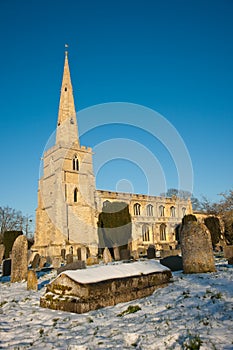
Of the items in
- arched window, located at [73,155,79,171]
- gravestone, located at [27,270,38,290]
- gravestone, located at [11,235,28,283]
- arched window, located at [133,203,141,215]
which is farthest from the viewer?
arched window, located at [133,203,141,215]

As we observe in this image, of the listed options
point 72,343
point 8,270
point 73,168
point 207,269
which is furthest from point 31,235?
point 72,343

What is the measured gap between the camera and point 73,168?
113 ft

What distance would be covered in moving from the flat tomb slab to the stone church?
21.4 metres

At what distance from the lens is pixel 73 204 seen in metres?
31.8

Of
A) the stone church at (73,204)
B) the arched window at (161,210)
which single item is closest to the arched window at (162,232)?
the stone church at (73,204)

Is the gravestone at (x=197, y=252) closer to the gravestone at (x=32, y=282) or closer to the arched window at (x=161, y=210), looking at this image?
the gravestone at (x=32, y=282)

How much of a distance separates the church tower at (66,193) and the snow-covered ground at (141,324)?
2417 centimetres

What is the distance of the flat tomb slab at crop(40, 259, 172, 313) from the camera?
198 inches

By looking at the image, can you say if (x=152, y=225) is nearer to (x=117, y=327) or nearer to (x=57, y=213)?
(x=57, y=213)

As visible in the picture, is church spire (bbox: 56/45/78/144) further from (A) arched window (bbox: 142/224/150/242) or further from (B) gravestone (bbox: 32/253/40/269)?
(B) gravestone (bbox: 32/253/40/269)

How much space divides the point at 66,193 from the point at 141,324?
2885 centimetres

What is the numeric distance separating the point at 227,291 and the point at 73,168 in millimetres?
30459

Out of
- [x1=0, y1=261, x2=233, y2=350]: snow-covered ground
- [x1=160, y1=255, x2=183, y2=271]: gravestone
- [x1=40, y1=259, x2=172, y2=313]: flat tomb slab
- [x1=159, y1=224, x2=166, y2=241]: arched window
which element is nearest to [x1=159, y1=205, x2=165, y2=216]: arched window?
[x1=159, y1=224, x2=166, y2=241]: arched window

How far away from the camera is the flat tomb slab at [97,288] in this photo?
5020 millimetres
